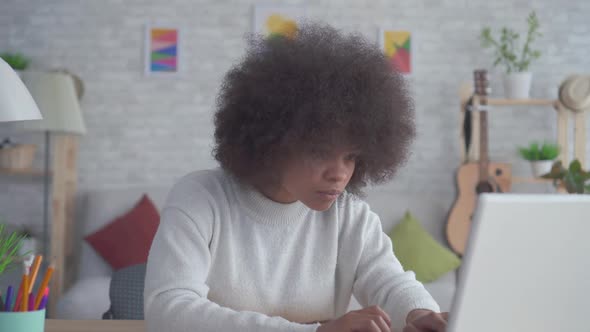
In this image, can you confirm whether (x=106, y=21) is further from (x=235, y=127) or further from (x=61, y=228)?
(x=235, y=127)

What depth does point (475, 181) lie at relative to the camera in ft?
13.2

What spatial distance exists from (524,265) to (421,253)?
2988 millimetres

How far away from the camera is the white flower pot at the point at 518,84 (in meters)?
3.99

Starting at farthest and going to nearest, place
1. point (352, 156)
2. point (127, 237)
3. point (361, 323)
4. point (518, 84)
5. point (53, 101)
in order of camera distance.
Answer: point (518, 84), point (127, 237), point (53, 101), point (352, 156), point (361, 323)

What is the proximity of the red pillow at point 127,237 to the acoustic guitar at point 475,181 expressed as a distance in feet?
5.56

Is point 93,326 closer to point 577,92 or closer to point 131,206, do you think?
point 131,206

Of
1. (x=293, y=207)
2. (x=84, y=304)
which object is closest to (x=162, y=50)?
(x=84, y=304)

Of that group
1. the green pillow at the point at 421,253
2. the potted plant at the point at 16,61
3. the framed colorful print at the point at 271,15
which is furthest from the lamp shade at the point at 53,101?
the green pillow at the point at 421,253

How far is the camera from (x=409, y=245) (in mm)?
3693

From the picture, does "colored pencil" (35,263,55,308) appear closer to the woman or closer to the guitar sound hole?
the woman

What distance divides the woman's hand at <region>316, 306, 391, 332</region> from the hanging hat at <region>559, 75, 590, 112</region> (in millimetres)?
3373

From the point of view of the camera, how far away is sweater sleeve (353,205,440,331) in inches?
48.3

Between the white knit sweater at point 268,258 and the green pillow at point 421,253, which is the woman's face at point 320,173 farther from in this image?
the green pillow at point 421,253

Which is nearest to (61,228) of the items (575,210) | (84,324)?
(84,324)
